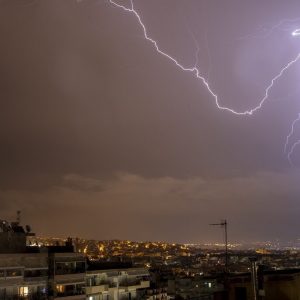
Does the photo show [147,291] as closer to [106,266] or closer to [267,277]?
[106,266]

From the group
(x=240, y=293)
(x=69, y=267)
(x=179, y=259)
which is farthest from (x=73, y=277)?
(x=179, y=259)

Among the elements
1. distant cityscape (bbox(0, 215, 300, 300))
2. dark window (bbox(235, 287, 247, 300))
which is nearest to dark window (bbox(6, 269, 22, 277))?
distant cityscape (bbox(0, 215, 300, 300))

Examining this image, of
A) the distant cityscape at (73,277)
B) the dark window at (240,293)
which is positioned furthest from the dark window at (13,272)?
the dark window at (240,293)

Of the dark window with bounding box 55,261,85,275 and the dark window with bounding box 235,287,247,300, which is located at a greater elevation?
the dark window with bounding box 55,261,85,275

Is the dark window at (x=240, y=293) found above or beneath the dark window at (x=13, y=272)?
beneath

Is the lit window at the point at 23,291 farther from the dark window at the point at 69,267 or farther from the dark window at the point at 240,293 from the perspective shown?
the dark window at the point at 240,293

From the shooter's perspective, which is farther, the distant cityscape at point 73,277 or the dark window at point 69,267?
the dark window at point 69,267

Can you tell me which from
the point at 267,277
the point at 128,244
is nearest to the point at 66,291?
the point at 267,277

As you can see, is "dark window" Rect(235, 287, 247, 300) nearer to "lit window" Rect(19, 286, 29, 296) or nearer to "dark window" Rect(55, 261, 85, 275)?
"lit window" Rect(19, 286, 29, 296)

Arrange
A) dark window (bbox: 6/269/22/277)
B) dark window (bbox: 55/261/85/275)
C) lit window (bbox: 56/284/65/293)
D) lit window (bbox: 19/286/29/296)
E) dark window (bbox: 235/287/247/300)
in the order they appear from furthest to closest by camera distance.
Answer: dark window (bbox: 55/261/85/275) → lit window (bbox: 56/284/65/293) → lit window (bbox: 19/286/29/296) → dark window (bbox: 6/269/22/277) → dark window (bbox: 235/287/247/300)

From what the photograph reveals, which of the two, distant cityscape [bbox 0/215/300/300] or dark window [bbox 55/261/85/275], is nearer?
distant cityscape [bbox 0/215/300/300]

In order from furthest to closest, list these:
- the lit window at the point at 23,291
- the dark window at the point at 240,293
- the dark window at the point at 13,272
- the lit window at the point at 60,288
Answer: the lit window at the point at 60,288, the lit window at the point at 23,291, the dark window at the point at 13,272, the dark window at the point at 240,293

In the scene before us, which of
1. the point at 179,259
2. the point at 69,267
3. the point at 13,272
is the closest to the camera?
the point at 13,272

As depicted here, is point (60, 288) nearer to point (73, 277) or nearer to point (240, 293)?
point (73, 277)
